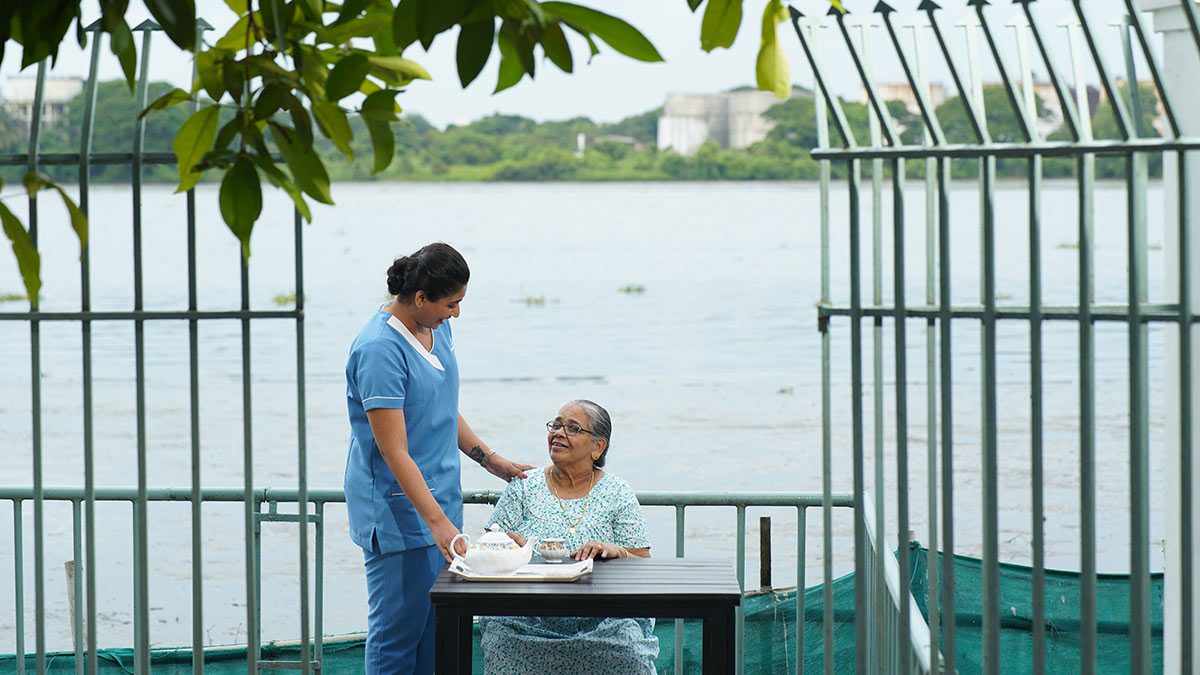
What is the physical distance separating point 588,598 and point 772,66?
2246 mm

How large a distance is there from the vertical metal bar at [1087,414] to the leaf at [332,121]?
1.63 meters

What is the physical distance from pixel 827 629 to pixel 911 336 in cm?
2088

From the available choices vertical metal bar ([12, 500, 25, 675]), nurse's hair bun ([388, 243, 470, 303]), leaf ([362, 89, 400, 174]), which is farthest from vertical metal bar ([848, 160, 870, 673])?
vertical metal bar ([12, 500, 25, 675])

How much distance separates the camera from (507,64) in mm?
1832

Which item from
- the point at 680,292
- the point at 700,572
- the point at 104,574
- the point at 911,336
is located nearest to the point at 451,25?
the point at 700,572

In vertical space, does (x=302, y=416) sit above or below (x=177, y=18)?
below

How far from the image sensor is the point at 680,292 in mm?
33469

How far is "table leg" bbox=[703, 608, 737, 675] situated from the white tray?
1.32 ft

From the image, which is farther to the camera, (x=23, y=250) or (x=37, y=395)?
(x=37, y=395)

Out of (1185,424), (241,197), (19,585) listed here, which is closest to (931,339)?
(1185,424)

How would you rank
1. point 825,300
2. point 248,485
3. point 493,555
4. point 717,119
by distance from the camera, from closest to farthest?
point 825,300
point 248,485
point 493,555
point 717,119

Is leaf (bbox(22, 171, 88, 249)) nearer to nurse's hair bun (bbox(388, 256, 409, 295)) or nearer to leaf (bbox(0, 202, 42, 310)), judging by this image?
leaf (bbox(0, 202, 42, 310))

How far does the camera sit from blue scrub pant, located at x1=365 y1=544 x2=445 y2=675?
14.9ft

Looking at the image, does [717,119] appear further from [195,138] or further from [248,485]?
[195,138]
